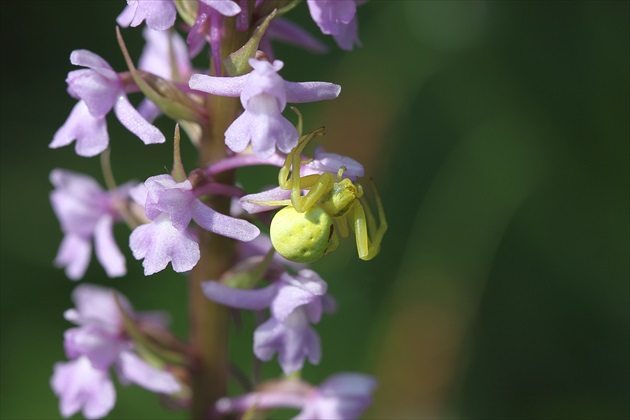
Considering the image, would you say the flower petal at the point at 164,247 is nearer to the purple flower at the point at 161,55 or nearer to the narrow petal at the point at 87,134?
the narrow petal at the point at 87,134

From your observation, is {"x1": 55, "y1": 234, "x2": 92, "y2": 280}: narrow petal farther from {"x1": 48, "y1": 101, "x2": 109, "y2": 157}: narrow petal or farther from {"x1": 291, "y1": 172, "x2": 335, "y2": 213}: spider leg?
{"x1": 291, "y1": 172, "x2": 335, "y2": 213}: spider leg

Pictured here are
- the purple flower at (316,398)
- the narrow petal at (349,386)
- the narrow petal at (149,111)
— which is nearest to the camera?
the narrow petal at (149,111)

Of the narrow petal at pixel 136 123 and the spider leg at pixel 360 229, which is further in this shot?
the spider leg at pixel 360 229

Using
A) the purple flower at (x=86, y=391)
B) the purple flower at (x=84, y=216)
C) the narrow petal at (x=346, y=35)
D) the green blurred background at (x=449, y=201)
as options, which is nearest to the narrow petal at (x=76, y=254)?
the purple flower at (x=84, y=216)

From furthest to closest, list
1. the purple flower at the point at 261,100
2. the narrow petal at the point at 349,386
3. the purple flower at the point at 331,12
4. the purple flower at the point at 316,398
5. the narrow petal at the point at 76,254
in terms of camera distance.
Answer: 1. the narrow petal at the point at 76,254
2. the narrow petal at the point at 349,386
3. the purple flower at the point at 316,398
4. the purple flower at the point at 331,12
5. the purple flower at the point at 261,100

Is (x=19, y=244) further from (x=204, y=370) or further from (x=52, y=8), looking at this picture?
(x=204, y=370)

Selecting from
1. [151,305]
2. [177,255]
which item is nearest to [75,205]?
[177,255]
